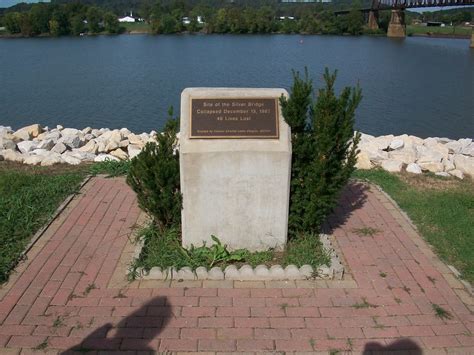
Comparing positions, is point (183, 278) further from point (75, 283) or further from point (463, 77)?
point (463, 77)

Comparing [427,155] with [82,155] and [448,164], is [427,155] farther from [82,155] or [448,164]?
[82,155]

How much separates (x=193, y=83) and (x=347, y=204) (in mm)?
19323

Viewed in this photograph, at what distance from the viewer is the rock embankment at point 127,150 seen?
8.46 meters

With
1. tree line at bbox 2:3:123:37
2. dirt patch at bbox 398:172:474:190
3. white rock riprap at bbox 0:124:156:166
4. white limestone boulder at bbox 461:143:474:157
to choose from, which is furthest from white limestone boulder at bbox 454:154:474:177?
tree line at bbox 2:3:123:37

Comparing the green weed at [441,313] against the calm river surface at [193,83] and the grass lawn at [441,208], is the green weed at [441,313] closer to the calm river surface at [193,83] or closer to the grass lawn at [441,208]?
the grass lawn at [441,208]

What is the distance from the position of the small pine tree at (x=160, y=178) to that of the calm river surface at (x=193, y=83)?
1141 cm

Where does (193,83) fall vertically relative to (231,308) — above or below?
below

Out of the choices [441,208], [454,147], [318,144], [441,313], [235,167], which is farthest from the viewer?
[454,147]

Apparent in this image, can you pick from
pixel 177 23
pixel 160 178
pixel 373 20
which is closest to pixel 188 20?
pixel 177 23

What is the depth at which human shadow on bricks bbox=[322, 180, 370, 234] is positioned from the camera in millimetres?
5967

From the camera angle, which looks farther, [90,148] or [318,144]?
[90,148]

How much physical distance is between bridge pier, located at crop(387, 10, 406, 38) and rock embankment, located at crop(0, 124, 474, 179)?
67.8m

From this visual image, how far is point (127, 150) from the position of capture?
9.52 m

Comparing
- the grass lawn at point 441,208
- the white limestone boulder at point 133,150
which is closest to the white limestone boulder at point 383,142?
the grass lawn at point 441,208
